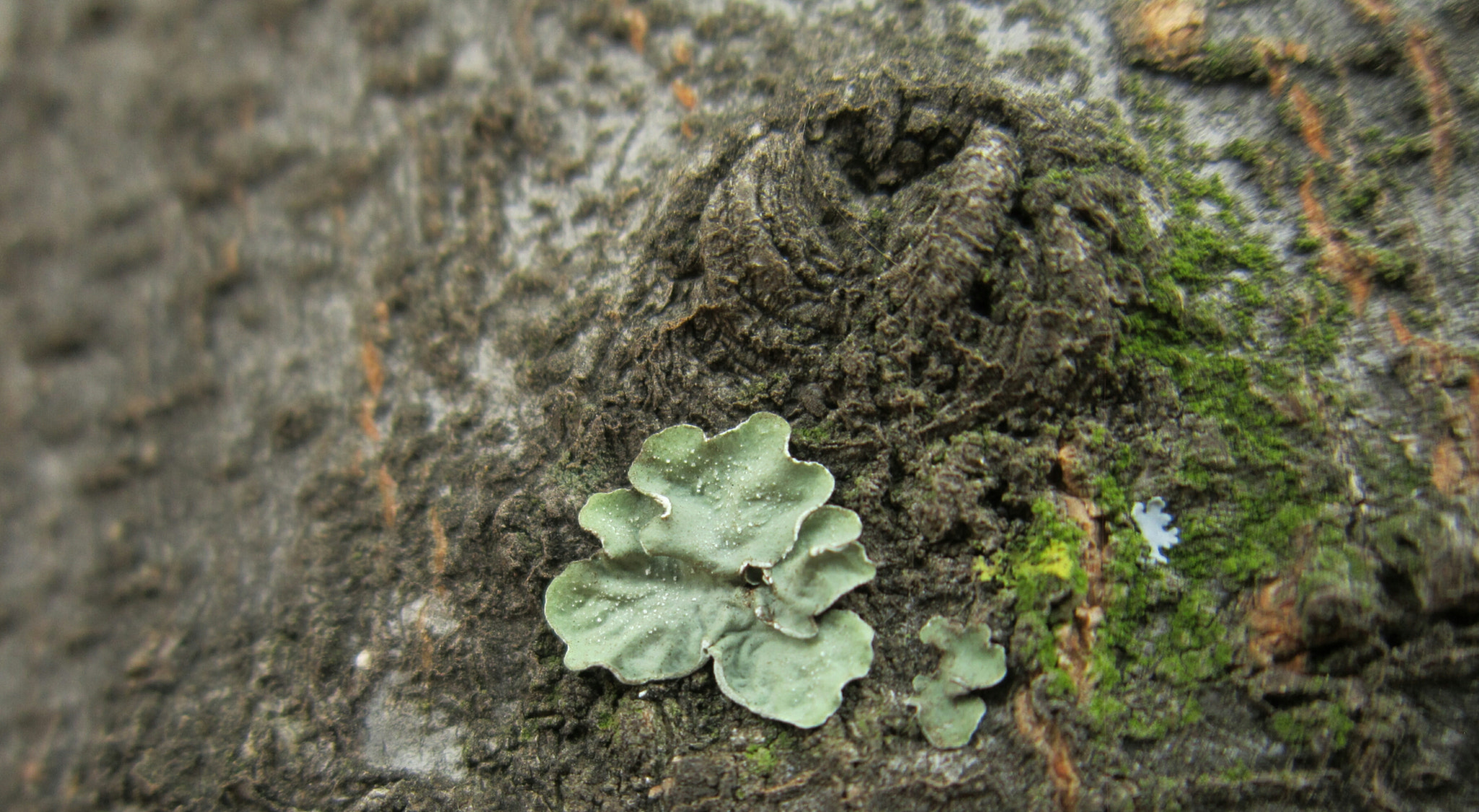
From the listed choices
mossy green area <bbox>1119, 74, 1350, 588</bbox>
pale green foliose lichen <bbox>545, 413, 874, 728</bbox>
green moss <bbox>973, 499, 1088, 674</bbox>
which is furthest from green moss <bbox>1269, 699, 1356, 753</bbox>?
pale green foliose lichen <bbox>545, 413, 874, 728</bbox>

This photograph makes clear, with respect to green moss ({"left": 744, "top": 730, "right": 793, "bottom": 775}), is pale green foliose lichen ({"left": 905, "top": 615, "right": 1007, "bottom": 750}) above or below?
above

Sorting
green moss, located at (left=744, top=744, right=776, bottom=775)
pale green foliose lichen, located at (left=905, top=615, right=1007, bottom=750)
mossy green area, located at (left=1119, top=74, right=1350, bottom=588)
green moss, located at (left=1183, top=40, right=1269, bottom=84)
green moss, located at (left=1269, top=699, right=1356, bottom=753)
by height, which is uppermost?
green moss, located at (left=1183, top=40, right=1269, bottom=84)

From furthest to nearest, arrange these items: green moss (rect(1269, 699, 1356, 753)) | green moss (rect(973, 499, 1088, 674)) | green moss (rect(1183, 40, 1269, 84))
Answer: green moss (rect(1183, 40, 1269, 84)) < green moss (rect(973, 499, 1088, 674)) < green moss (rect(1269, 699, 1356, 753))

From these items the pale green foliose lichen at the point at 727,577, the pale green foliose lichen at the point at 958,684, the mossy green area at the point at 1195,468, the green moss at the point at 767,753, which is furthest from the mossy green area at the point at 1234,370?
the green moss at the point at 767,753

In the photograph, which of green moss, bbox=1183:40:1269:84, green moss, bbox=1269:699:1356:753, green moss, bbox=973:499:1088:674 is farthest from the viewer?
green moss, bbox=1183:40:1269:84

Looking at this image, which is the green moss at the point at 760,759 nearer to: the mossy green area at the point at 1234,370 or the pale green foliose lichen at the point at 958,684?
the pale green foliose lichen at the point at 958,684

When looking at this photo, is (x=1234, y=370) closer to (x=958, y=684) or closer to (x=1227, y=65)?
(x=1227, y=65)

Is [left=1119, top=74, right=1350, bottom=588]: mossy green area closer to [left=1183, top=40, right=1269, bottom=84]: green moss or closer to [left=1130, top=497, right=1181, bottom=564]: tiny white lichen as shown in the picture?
[left=1130, top=497, right=1181, bottom=564]: tiny white lichen

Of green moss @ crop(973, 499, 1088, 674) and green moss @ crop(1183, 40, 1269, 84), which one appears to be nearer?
green moss @ crop(973, 499, 1088, 674)
